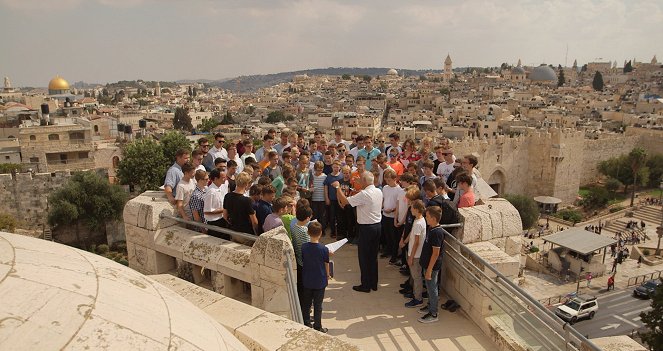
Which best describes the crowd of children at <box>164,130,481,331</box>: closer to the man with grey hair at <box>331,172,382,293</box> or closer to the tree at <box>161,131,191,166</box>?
the man with grey hair at <box>331,172,382,293</box>

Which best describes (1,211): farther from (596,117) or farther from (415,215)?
(596,117)

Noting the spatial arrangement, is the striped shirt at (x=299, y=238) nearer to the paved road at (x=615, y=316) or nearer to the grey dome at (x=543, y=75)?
the paved road at (x=615, y=316)

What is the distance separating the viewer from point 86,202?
22.1 meters

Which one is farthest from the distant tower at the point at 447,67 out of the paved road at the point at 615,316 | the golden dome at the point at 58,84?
the paved road at the point at 615,316

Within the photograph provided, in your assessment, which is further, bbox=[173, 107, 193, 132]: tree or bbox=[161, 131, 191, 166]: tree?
bbox=[173, 107, 193, 132]: tree

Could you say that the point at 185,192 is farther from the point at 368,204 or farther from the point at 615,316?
the point at 615,316

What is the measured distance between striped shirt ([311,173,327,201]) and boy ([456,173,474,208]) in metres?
1.91

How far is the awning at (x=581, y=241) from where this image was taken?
72.2 feet

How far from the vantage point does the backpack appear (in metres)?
5.03

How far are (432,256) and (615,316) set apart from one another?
58.5 ft

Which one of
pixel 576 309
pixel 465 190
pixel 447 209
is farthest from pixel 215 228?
pixel 576 309

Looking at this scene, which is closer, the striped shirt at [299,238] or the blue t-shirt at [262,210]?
the striped shirt at [299,238]

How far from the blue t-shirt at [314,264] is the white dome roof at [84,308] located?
5.68 feet

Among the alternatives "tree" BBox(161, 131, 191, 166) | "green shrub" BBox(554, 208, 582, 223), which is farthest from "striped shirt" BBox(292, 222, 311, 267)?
"green shrub" BBox(554, 208, 582, 223)
